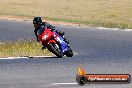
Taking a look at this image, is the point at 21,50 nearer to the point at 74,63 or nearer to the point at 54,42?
the point at 74,63

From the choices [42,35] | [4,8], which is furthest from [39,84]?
[4,8]

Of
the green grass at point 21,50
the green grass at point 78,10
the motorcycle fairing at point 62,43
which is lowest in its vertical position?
the green grass at point 78,10

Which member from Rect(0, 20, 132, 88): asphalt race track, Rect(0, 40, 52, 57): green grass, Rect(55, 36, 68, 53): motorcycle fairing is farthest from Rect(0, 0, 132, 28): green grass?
Rect(55, 36, 68, 53): motorcycle fairing

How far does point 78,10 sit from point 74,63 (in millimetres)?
33567

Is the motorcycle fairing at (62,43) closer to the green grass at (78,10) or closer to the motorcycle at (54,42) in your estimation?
the motorcycle at (54,42)

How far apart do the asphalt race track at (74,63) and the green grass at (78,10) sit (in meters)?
7.74

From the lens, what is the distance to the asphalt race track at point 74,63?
715 inches

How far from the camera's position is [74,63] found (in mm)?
22984

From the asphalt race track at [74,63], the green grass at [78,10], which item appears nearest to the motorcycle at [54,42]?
the asphalt race track at [74,63]

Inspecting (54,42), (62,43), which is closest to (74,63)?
(54,42)

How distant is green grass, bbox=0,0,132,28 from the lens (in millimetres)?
46103

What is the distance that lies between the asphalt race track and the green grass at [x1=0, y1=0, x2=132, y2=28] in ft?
25.4

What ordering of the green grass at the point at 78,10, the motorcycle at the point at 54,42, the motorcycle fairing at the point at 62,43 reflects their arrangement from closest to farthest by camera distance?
the motorcycle at the point at 54,42
the motorcycle fairing at the point at 62,43
the green grass at the point at 78,10

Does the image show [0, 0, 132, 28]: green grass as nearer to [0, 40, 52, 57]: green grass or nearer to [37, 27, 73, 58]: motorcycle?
[0, 40, 52, 57]: green grass
